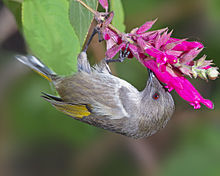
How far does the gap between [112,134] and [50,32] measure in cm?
301

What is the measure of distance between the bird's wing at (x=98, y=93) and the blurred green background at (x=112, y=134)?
1424mm

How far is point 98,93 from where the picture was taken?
6.82ft

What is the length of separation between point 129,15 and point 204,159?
1877mm

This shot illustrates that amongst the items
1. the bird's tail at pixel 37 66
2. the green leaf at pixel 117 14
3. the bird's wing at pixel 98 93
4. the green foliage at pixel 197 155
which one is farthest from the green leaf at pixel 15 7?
the green foliage at pixel 197 155

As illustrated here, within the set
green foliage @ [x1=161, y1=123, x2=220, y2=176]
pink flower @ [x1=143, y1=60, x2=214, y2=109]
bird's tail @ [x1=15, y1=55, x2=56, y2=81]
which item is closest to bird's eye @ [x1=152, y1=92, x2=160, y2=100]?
pink flower @ [x1=143, y1=60, x2=214, y2=109]

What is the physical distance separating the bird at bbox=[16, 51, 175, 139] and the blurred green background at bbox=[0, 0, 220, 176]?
1.43 meters

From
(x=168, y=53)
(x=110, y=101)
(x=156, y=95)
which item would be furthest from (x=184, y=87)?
(x=110, y=101)

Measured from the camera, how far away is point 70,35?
169 centimetres

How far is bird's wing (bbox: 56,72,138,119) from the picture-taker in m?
2.05

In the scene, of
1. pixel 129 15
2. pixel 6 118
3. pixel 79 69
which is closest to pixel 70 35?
pixel 79 69

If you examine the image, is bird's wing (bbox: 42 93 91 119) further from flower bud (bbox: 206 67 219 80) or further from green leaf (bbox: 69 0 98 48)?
flower bud (bbox: 206 67 219 80)

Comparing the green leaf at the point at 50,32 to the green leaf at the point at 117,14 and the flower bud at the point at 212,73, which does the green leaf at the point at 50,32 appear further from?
the flower bud at the point at 212,73

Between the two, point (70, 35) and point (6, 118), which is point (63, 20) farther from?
point (6, 118)

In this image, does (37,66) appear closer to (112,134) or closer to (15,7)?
(15,7)
